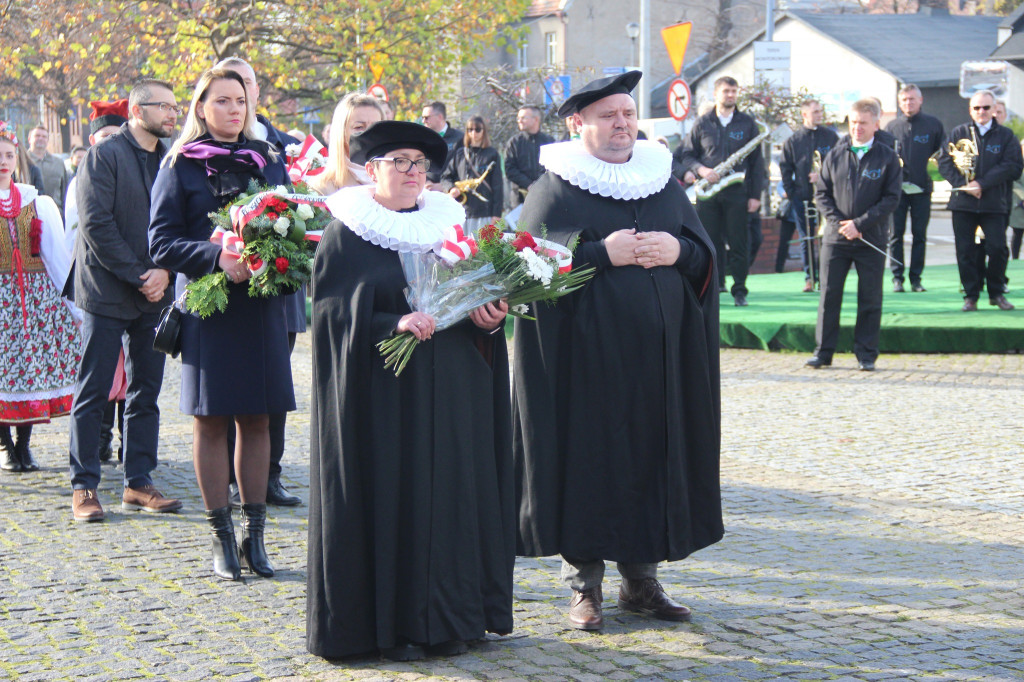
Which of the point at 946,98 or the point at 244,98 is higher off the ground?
the point at 946,98

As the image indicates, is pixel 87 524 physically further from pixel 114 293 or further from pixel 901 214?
pixel 901 214

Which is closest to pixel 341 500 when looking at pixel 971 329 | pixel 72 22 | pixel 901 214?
pixel 971 329

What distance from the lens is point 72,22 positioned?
1897 centimetres

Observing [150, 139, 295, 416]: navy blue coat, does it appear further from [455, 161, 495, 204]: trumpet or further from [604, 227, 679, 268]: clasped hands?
[455, 161, 495, 204]: trumpet

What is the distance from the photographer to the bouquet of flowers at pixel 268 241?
510cm

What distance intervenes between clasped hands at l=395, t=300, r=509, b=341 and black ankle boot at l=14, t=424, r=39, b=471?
439 centimetres

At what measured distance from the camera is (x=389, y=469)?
4.43 meters

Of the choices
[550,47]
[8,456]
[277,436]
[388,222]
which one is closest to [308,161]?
[277,436]

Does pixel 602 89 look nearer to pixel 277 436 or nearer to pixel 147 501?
pixel 277 436

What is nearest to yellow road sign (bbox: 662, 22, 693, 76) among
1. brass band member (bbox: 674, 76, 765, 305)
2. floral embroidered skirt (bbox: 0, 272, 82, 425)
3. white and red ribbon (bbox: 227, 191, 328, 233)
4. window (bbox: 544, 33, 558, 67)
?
brass band member (bbox: 674, 76, 765, 305)

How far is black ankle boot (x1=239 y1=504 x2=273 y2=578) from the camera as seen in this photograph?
18.5ft

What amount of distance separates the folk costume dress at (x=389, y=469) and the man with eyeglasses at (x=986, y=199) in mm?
9366

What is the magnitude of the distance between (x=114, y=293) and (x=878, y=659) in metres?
4.21

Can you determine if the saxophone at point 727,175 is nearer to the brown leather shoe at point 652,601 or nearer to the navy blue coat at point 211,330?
the navy blue coat at point 211,330
